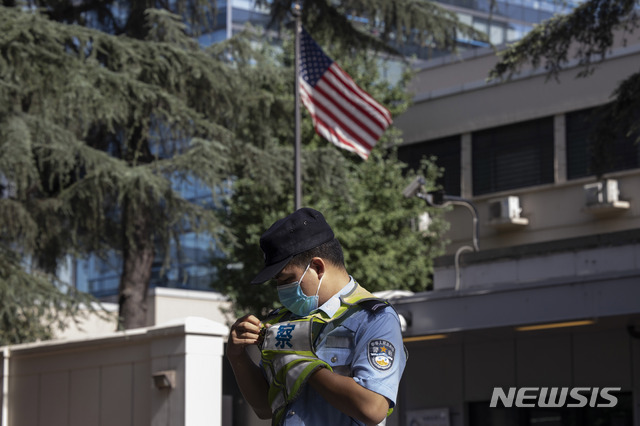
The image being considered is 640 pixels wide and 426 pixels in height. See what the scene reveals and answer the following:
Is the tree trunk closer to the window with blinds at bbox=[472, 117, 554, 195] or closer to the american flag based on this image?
the american flag

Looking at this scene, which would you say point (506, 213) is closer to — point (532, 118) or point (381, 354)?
point (532, 118)

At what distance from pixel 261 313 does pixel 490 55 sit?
1037 centimetres

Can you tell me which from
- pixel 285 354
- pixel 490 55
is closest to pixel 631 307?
pixel 285 354

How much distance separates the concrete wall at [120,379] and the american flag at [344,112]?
688cm

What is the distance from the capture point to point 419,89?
33562mm

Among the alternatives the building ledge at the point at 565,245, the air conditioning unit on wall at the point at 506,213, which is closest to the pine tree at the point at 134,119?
the building ledge at the point at 565,245

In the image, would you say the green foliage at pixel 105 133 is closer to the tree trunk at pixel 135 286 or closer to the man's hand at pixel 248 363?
the tree trunk at pixel 135 286

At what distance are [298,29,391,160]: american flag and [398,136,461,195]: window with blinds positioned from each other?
1216cm

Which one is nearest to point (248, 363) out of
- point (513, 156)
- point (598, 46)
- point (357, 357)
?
point (357, 357)

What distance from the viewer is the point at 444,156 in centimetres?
3066

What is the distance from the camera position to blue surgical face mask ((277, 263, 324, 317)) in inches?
139

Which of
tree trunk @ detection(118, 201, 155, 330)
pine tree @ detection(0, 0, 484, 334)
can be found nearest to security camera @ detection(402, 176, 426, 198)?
pine tree @ detection(0, 0, 484, 334)

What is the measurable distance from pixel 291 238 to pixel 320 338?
0.32m

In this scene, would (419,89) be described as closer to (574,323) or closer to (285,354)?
(574,323)
